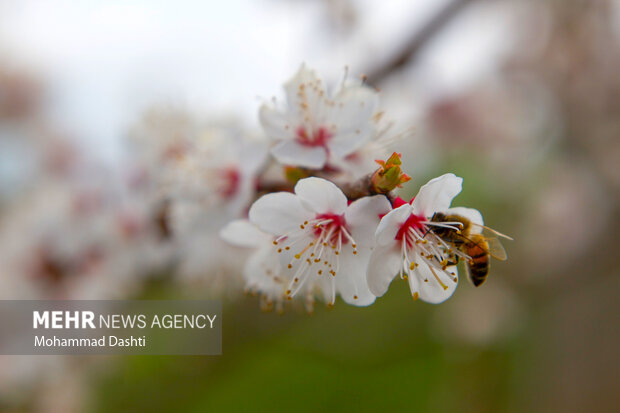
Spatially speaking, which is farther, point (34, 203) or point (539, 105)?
point (539, 105)

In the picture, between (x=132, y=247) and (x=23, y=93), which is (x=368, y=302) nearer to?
(x=132, y=247)

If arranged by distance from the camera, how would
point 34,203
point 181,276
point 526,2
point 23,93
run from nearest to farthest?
point 181,276
point 34,203
point 526,2
point 23,93

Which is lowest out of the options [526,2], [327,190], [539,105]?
[327,190]

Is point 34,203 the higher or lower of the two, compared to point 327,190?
higher

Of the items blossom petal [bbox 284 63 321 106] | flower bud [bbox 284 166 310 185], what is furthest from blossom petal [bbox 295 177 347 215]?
blossom petal [bbox 284 63 321 106]

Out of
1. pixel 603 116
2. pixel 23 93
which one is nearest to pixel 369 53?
pixel 603 116

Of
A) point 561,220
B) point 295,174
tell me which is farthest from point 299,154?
point 561,220

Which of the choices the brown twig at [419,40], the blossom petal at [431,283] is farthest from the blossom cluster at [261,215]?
the brown twig at [419,40]

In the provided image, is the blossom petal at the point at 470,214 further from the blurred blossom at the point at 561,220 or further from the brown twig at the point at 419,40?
the blurred blossom at the point at 561,220
